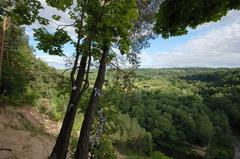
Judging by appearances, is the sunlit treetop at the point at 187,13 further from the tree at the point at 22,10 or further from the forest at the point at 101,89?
the tree at the point at 22,10

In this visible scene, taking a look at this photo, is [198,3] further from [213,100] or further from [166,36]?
[213,100]

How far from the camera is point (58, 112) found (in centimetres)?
3341

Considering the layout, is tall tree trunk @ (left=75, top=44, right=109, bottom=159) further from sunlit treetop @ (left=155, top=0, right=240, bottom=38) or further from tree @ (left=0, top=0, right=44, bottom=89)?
sunlit treetop @ (left=155, top=0, right=240, bottom=38)

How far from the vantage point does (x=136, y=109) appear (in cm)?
6322

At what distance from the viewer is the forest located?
25.8 feet

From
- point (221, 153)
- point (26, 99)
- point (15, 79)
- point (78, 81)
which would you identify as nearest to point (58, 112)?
point (26, 99)

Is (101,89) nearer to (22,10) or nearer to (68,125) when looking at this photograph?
(68,125)

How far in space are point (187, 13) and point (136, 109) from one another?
195 feet

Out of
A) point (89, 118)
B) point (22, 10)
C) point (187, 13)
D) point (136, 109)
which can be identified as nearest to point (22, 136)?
point (89, 118)

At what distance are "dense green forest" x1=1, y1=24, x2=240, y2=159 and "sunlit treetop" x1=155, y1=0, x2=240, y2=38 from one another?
5755 mm

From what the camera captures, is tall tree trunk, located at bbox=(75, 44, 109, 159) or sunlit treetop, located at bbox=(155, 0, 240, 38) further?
tall tree trunk, located at bbox=(75, 44, 109, 159)

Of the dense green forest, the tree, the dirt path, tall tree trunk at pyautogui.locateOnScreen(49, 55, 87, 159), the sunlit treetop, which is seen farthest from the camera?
the dirt path

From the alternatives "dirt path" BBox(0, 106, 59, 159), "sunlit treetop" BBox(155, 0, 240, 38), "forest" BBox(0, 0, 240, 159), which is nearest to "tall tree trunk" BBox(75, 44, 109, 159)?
"forest" BBox(0, 0, 240, 159)

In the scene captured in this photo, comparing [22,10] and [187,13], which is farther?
[22,10]
